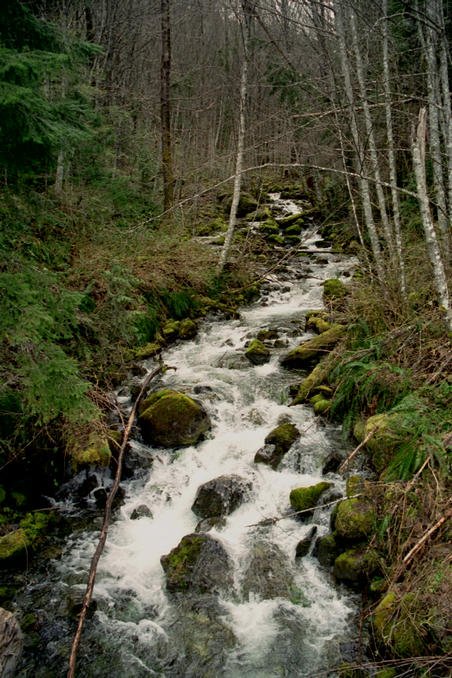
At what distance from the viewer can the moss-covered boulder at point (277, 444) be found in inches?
235

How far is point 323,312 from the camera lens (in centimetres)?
1030

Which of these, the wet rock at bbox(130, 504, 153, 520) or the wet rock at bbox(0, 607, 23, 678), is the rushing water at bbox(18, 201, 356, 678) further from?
the wet rock at bbox(0, 607, 23, 678)

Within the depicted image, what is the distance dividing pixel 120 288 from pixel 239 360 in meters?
2.90

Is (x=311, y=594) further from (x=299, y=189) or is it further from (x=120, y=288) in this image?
(x=299, y=189)

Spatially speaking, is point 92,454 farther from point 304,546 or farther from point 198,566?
point 304,546

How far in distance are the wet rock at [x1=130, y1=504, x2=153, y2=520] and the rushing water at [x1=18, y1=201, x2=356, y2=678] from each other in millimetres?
44

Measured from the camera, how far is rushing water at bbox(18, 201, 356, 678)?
3730 millimetres

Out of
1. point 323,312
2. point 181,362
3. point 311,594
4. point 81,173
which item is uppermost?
point 81,173

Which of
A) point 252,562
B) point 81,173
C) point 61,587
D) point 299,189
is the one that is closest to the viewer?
point 61,587

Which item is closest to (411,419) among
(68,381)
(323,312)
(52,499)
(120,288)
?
(68,381)

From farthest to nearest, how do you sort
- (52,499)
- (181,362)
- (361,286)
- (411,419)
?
(181,362) < (361,286) < (52,499) < (411,419)

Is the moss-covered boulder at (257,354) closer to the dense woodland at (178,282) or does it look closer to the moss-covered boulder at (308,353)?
the moss-covered boulder at (308,353)

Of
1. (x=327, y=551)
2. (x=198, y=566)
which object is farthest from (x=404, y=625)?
(x=198, y=566)

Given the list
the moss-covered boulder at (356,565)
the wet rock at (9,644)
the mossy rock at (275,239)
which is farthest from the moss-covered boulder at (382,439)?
the mossy rock at (275,239)
